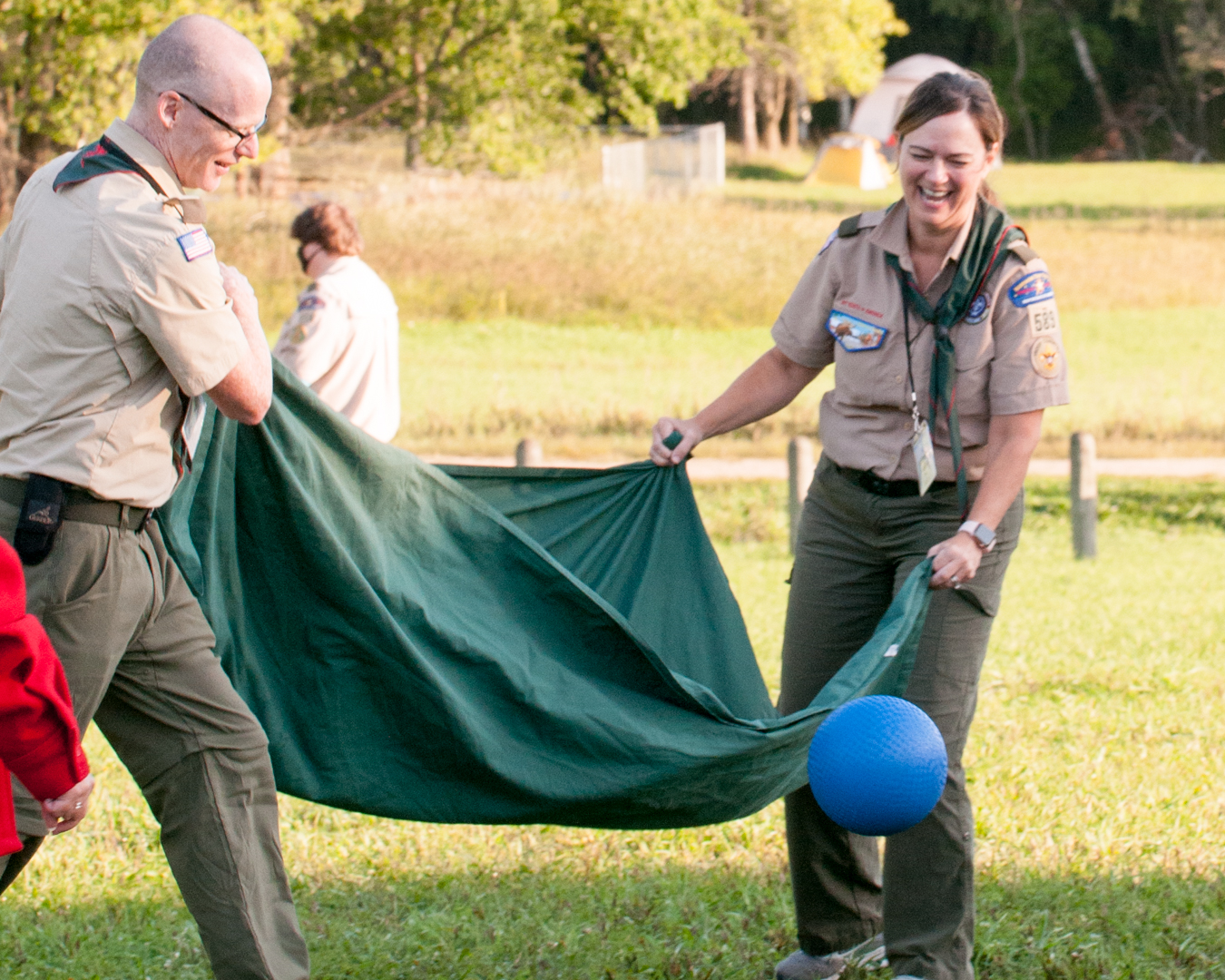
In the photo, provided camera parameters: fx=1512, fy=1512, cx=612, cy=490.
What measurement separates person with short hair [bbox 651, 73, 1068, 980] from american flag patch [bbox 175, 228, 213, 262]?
1.51 metres

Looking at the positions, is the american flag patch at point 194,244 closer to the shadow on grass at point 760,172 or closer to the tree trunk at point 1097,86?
the shadow on grass at point 760,172

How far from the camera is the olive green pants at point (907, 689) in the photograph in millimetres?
3480

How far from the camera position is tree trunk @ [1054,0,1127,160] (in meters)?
54.4

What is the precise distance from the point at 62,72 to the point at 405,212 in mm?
8893

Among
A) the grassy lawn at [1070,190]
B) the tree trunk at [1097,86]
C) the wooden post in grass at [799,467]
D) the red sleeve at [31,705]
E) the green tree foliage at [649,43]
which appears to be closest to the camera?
the red sleeve at [31,705]

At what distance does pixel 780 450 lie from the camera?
45.2 ft

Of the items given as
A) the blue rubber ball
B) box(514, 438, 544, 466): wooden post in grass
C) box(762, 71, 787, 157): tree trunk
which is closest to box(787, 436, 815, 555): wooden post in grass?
box(514, 438, 544, 466): wooden post in grass

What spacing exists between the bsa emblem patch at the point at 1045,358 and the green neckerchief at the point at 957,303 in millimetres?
171

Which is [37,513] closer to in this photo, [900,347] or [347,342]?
[900,347]

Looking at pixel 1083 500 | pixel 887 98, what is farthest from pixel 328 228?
pixel 887 98

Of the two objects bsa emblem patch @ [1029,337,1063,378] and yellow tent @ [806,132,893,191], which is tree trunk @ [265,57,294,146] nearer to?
bsa emblem patch @ [1029,337,1063,378]

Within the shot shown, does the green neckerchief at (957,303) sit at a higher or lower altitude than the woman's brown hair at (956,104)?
lower

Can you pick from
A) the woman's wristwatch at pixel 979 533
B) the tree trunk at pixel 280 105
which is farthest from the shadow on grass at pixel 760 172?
the woman's wristwatch at pixel 979 533

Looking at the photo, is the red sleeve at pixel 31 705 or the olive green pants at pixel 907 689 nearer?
the red sleeve at pixel 31 705
